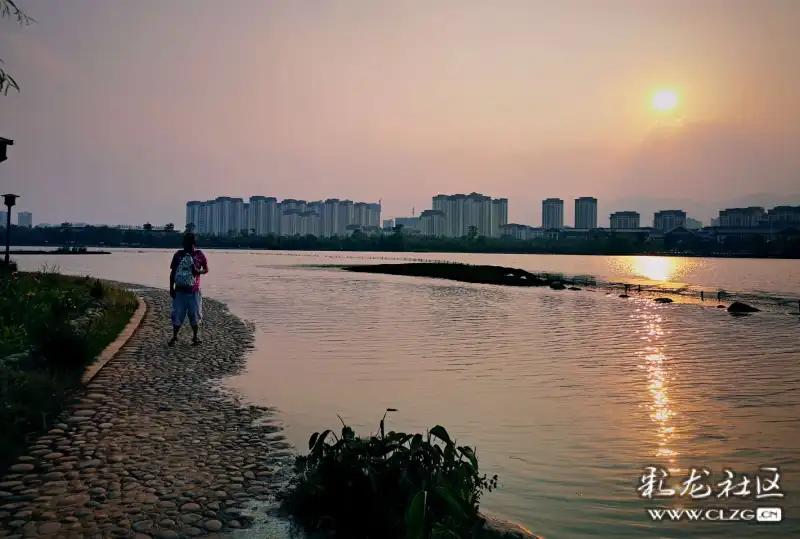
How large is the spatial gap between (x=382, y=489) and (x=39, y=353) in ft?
26.2

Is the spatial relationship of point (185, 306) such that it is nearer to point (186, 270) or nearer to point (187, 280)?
point (187, 280)

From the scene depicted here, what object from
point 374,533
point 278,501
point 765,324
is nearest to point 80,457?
point 278,501

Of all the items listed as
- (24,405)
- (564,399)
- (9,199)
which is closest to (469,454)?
(24,405)

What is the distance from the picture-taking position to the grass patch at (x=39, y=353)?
741 cm

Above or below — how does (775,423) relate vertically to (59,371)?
below

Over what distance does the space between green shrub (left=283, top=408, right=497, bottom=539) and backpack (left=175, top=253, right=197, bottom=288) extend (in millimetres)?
9171

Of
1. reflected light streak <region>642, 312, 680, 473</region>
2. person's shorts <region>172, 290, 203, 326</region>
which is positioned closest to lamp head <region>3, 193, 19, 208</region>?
person's shorts <region>172, 290, 203, 326</region>

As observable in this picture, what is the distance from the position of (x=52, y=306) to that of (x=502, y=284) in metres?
48.9

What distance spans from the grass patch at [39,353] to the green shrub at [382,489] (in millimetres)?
3311

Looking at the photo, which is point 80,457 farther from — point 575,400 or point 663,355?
point 663,355

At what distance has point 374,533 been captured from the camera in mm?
4914

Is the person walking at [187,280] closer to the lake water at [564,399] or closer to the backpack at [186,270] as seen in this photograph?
the backpack at [186,270]

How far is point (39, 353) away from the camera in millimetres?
10438

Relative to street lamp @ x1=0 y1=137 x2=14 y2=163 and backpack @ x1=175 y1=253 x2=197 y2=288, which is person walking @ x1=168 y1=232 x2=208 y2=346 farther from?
street lamp @ x1=0 y1=137 x2=14 y2=163
